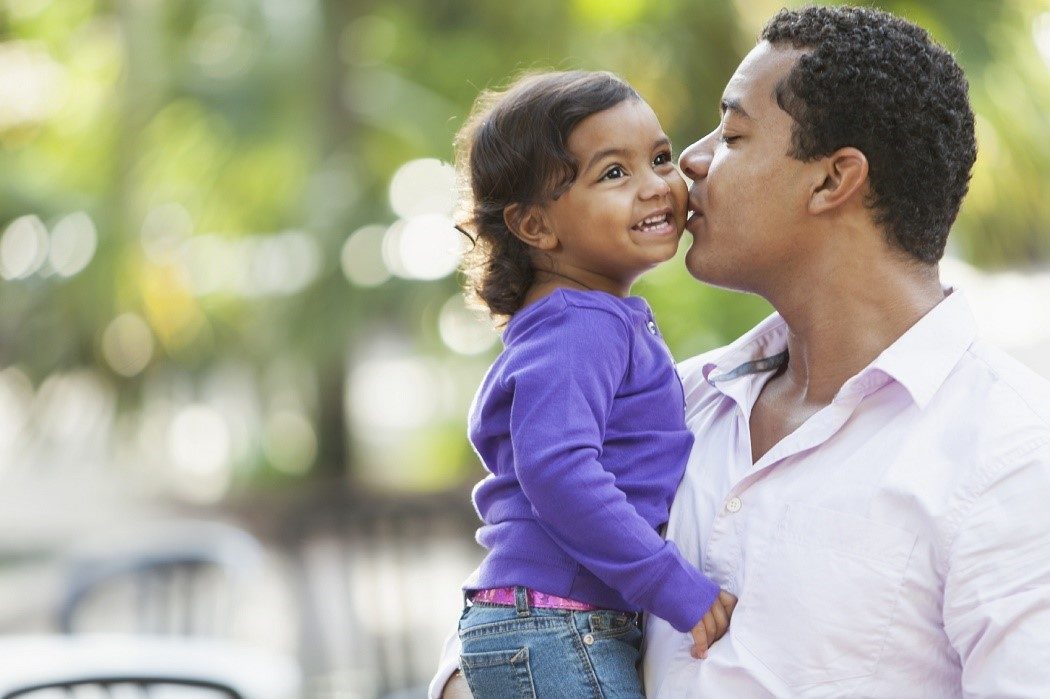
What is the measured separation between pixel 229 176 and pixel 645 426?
5.08 metres

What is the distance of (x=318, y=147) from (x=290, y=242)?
47 centimetres

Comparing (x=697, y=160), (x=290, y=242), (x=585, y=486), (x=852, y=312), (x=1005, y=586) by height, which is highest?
(x=290, y=242)

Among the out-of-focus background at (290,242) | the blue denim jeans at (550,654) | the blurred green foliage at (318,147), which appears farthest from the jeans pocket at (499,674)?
the blurred green foliage at (318,147)

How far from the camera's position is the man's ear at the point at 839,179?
154 cm

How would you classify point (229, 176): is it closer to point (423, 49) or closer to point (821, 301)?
point (423, 49)

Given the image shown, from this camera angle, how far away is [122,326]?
5594 millimetres

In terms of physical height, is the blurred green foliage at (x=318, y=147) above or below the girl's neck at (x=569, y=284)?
Answer: above

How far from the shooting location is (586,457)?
1423mm

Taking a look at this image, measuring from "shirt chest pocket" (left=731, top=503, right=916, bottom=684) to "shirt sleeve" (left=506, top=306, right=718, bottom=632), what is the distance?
0.21 feet

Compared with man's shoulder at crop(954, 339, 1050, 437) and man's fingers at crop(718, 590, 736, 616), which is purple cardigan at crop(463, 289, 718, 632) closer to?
man's fingers at crop(718, 590, 736, 616)

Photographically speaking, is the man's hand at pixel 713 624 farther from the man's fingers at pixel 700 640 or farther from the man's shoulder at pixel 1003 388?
the man's shoulder at pixel 1003 388

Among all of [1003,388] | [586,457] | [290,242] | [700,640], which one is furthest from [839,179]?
[290,242]

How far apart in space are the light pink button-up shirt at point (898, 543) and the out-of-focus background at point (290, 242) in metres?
3.12

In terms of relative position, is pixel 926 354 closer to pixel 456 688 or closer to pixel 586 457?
pixel 586 457
